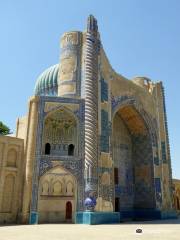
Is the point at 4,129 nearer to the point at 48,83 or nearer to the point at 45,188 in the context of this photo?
the point at 48,83

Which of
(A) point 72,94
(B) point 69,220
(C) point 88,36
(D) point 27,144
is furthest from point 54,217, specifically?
(C) point 88,36

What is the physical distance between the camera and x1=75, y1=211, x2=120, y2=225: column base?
14.9 metres

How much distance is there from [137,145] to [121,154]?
1.83 m

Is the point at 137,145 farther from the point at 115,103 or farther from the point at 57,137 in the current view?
the point at 57,137

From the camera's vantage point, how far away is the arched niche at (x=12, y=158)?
53.4ft

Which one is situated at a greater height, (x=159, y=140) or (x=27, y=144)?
(x=159, y=140)

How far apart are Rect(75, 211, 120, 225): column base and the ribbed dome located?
12.0 metres

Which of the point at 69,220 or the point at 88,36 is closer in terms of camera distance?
the point at 69,220

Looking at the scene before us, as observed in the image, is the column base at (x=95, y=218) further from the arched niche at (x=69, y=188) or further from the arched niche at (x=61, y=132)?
the arched niche at (x=61, y=132)

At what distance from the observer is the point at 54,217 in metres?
15.9

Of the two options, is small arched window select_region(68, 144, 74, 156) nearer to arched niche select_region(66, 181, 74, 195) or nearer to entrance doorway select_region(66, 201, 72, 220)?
arched niche select_region(66, 181, 74, 195)

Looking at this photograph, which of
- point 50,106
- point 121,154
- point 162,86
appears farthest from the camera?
point 162,86

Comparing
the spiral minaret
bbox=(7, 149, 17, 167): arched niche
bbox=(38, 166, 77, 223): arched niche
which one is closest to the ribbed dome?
the spiral minaret
